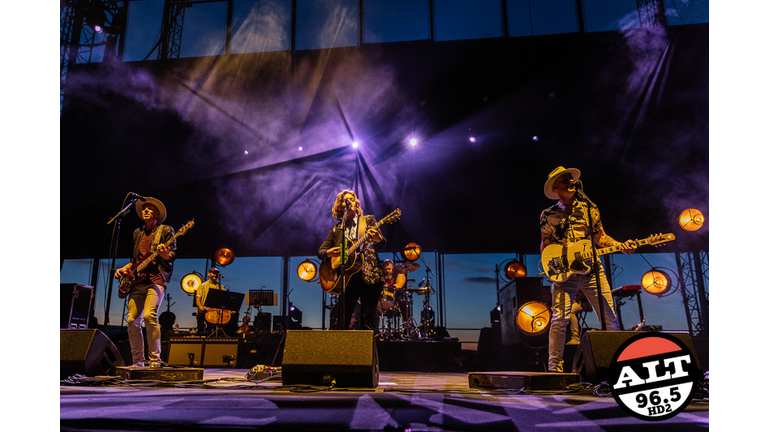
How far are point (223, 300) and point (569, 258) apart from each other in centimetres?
661

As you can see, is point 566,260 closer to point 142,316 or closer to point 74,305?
point 142,316

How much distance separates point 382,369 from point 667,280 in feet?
15.8

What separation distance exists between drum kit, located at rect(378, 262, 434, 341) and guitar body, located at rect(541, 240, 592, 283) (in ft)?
14.9

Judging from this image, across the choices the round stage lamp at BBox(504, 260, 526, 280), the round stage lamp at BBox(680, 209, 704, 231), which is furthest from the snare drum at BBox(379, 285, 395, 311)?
the round stage lamp at BBox(680, 209, 704, 231)

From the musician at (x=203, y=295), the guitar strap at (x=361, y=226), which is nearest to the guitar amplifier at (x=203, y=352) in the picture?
the musician at (x=203, y=295)

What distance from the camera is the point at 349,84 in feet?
21.7

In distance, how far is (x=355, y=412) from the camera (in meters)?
1.86

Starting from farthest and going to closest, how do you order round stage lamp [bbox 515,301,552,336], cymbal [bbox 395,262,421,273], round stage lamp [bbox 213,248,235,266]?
round stage lamp [bbox 213,248,235,266]
cymbal [bbox 395,262,421,273]
round stage lamp [bbox 515,301,552,336]

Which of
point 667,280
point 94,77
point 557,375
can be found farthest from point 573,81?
point 94,77

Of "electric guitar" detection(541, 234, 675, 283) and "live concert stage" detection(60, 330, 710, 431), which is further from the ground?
"electric guitar" detection(541, 234, 675, 283)

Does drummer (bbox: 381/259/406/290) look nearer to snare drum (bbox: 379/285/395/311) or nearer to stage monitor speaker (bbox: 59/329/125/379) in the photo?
snare drum (bbox: 379/285/395/311)

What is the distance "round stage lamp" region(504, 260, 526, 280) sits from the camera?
27.5 ft

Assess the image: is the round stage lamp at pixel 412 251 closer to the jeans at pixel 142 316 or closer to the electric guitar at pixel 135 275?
the electric guitar at pixel 135 275
